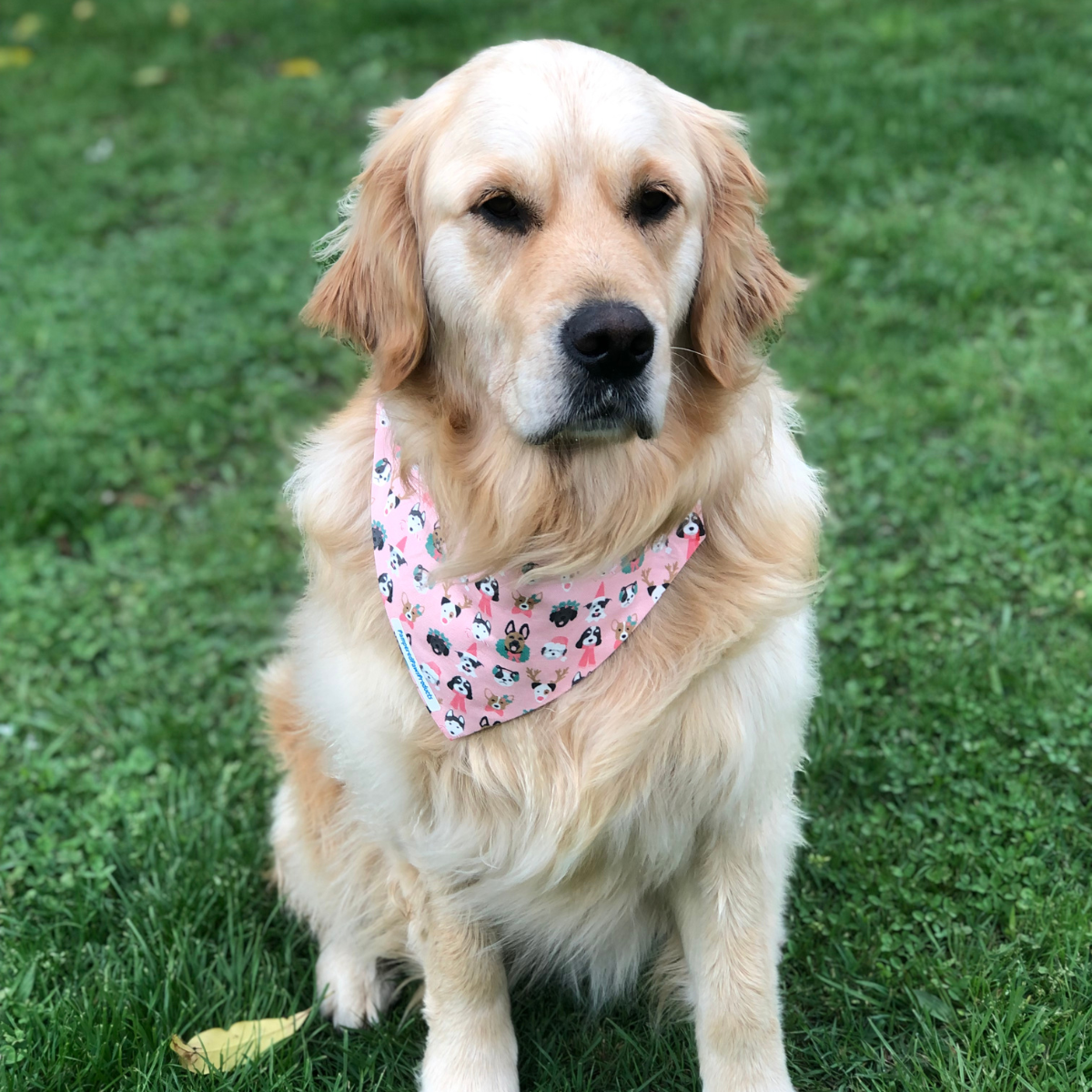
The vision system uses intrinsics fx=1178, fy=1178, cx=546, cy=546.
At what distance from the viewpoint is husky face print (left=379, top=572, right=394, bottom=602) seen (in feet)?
7.71

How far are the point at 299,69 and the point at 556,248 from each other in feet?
17.9

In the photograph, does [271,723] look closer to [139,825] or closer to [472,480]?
[139,825]

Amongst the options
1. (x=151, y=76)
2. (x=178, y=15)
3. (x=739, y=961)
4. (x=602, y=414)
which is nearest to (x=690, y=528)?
(x=602, y=414)

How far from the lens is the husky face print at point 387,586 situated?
7.71ft

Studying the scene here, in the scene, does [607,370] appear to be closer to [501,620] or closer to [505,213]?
[505,213]

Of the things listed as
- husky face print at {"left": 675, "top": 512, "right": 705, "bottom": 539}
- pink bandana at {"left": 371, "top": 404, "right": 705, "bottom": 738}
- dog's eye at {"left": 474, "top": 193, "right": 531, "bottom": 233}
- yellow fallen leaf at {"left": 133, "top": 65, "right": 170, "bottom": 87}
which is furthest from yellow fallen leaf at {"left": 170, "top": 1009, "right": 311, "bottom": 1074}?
yellow fallen leaf at {"left": 133, "top": 65, "right": 170, "bottom": 87}

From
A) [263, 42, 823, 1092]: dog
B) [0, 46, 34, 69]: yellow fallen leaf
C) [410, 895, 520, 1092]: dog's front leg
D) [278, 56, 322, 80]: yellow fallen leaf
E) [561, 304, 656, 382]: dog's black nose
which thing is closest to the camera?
[561, 304, 656, 382]: dog's black nose

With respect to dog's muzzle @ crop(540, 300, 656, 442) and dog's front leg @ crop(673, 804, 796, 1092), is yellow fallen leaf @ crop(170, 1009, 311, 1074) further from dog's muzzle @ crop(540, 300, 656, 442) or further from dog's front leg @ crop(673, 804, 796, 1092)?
dog's muzzle @ crop(540, 300, 656, 442)

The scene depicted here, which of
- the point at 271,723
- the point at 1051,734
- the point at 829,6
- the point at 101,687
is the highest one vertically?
the point at 829,6

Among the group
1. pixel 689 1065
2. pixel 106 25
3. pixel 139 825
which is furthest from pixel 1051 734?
pixel 106 25

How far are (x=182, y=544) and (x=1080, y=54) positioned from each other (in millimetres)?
4827

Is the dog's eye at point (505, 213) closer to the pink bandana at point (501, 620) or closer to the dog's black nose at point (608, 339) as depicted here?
the dog's black nose at point (608, 339)

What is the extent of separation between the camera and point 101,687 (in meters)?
3.65

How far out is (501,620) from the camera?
7.57 feet
